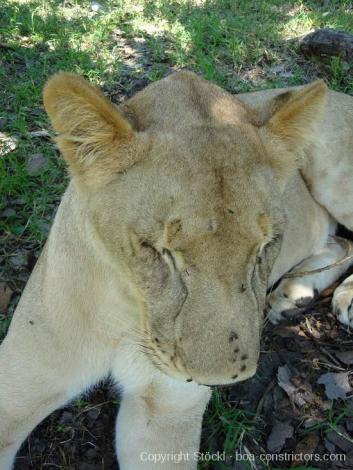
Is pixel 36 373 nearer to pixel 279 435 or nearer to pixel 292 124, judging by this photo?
pixel 279 435

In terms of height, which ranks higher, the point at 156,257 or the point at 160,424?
the point at 156,257

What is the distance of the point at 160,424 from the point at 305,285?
3.95ft

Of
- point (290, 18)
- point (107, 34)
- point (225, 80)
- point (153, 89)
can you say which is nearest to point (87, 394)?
point (153, 89)

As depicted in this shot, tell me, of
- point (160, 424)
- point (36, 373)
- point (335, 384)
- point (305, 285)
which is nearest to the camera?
point (36, 373)

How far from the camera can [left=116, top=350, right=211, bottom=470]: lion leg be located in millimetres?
2340

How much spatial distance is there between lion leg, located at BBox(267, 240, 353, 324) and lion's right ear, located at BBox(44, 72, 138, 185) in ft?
4.80

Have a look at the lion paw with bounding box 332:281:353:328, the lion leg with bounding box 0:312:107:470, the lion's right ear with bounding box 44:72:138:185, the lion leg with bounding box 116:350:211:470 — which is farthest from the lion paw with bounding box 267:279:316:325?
the lion's right ear with bounding box 44:72:138:185

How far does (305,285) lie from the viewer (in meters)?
3.22

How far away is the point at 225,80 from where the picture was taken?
4.63 meters

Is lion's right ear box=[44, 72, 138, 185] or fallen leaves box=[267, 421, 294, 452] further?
fallen leaves box=[267, 421, 294, 452]

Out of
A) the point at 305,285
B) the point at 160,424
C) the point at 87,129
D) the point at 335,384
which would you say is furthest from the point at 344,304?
the point at 87,129

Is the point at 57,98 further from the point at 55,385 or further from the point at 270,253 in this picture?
the point at 55,385

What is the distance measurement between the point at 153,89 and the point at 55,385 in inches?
44.2

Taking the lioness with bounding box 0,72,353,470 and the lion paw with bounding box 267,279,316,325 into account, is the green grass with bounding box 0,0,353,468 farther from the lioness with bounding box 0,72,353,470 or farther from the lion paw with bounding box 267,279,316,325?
the lion paw with bounding box 267,279,316,325
